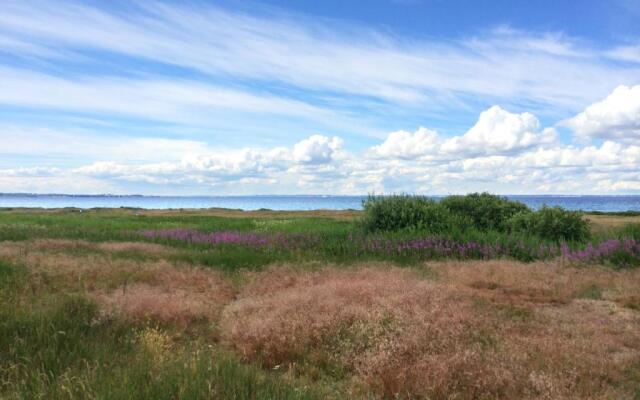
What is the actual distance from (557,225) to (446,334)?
44.1 feet

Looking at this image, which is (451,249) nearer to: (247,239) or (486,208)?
(486,208)

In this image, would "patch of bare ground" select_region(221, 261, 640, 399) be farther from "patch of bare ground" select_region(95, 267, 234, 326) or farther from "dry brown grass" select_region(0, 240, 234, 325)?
"dry brown grass" select_region(0, 240, 234, 325)

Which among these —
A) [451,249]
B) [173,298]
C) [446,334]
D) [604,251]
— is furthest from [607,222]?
[173,298]

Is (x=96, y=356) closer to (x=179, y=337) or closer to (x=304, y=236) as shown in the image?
(x=179, y=337)

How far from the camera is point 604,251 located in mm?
13766

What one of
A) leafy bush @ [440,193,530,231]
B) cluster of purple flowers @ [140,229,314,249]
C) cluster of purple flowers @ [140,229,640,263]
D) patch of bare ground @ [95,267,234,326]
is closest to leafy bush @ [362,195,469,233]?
leafy bush @ [440,193,530,231]

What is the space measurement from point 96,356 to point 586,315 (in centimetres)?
782

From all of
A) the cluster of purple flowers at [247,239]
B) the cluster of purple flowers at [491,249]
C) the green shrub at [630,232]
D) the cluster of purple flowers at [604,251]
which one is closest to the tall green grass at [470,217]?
the cluster of purple flowers at [491,249]

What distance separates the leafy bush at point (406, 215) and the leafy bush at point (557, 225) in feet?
8.94

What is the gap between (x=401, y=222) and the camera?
62.5 feet

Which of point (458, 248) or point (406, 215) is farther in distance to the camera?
point (406, 215)

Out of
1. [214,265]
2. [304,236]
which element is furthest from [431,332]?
[304,236]

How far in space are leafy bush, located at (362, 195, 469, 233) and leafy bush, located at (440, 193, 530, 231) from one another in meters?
1.87

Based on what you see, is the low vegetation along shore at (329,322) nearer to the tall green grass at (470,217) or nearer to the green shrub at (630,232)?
the green shrub at (630,232)
